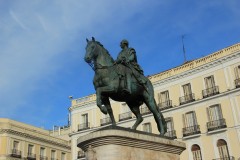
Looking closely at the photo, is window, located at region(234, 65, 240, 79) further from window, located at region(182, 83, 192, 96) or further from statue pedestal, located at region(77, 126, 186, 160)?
statue pedestal, located at region(77, 126, 186, 160)

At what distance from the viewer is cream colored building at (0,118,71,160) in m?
48.0

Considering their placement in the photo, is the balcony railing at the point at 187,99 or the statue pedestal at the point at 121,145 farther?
the balcony railing at the point at 187,99

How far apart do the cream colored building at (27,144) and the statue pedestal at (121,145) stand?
41355mm

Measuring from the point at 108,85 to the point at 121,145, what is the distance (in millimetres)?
1837

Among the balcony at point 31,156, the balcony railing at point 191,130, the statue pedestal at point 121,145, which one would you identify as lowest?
the statue pedestal at point 121,145

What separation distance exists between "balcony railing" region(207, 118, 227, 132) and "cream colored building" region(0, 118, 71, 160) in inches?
1034

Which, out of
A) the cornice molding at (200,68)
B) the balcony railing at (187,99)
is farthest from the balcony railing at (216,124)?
the cornice molding at (200,68)

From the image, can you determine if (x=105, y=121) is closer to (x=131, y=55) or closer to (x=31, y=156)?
(x=31, y=156)

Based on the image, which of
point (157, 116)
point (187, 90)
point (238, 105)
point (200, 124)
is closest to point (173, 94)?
point (187, 90)

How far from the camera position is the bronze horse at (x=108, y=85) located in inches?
394

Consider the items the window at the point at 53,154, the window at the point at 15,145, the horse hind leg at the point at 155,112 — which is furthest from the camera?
the window at the point at 53,154

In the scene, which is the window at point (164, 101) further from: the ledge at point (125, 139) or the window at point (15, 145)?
the ledge at point (125, 139)

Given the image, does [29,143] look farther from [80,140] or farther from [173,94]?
[80,140]

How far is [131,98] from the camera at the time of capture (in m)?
10.7
